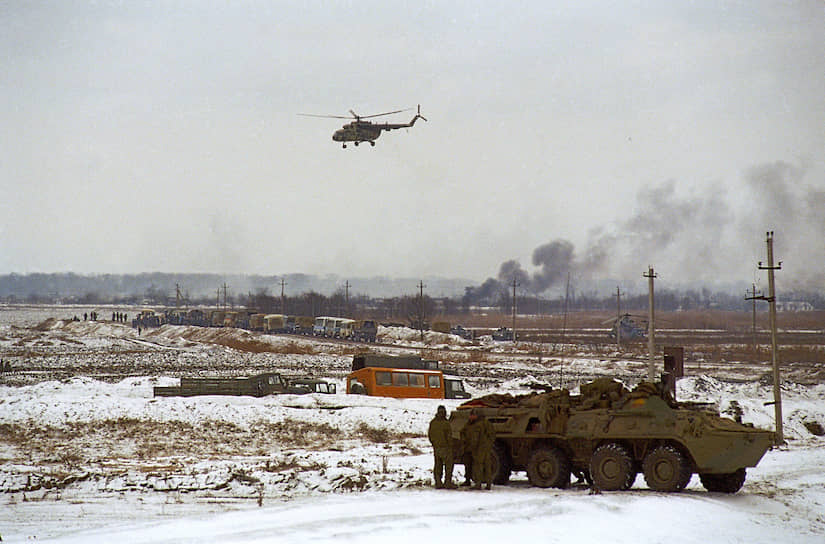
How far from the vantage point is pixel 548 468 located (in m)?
18.9

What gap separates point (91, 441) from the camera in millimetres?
28578

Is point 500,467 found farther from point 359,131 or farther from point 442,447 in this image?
point 359,131

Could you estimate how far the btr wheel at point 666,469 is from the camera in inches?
688

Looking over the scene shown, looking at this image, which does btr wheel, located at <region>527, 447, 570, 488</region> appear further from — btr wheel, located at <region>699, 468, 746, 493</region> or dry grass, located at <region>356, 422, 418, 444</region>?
dry grass, located at <region>356, 422, 418, 444</region>

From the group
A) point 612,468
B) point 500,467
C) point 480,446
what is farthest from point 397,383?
point 612,468

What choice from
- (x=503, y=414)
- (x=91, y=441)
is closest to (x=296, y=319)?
(x=91, y=441)

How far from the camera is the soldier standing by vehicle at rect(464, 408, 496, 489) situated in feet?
60.2

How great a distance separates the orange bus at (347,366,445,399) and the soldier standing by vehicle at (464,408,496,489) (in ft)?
Answer: 71.2

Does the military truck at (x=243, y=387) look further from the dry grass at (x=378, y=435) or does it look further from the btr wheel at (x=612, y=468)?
the btr wheel at (x=612, y=468)

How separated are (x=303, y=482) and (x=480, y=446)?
12.4ft

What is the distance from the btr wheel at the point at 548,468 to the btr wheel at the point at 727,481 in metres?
2.82

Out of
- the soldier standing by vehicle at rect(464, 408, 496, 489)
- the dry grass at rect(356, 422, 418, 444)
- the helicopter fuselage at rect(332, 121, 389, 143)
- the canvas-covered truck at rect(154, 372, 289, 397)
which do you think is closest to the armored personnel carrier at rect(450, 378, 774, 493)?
the soldier standing by vehicle at rect(464, 408, 496, 489)

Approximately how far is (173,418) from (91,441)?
3.46 meters

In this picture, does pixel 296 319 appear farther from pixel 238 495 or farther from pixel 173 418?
pixel 238 495
